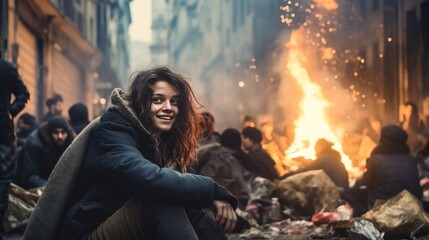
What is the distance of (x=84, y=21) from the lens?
27.6 meters

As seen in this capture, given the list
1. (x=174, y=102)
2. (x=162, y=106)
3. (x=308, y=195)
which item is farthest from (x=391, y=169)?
(x=162, y=106)

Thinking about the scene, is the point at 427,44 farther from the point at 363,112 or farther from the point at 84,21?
the point at 84,21

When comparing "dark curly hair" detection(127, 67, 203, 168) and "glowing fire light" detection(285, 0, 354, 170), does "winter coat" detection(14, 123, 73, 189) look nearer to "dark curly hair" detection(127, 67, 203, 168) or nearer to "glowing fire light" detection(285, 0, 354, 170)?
"dark curly hair" detection(127, 67, 203, 168)

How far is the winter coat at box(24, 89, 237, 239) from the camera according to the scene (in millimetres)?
3143

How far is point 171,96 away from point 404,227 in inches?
159

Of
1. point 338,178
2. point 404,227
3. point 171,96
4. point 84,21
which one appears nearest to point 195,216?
point 171,96

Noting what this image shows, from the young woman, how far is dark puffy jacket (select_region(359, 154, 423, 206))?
16.4 feet

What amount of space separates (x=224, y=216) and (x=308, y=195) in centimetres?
554

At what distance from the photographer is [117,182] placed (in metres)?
3.21

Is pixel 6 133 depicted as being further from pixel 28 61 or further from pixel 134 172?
pixel 28 61

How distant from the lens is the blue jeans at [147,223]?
10.1ft

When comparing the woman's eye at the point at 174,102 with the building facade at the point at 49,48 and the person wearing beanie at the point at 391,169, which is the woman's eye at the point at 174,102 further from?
the building facade at the point at 49,48

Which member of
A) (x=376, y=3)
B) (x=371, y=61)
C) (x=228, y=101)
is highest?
(x=376, y=3)

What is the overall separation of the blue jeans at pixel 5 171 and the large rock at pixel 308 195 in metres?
4.04
